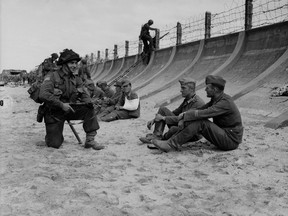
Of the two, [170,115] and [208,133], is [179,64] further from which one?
[208,133]

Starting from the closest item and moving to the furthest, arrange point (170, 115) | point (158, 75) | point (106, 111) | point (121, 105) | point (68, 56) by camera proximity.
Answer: point (68, 56)
point (170, 115)
point (121, 105)
point (106, 111)
point (158, 75)

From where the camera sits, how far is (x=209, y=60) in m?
11.0

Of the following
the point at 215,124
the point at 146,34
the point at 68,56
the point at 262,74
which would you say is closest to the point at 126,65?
the point at 146,34

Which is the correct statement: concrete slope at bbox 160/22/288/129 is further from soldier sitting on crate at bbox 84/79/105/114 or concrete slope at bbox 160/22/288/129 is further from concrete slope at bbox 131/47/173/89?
concrete slope at bbox 131/47/173/89

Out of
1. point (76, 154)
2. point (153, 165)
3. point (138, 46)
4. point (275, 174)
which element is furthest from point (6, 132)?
point (138, 46)

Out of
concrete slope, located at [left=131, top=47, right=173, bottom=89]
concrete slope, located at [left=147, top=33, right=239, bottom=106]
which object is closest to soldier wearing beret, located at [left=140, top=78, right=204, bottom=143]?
concrete slope, located at [left=147, top=33, right=239, bottom=106]

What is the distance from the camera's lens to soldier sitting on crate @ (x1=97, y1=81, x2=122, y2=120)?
24.0 feet

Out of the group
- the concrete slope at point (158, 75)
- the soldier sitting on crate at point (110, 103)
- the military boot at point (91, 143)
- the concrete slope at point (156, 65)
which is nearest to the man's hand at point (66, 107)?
the military boot at point (91, 143)

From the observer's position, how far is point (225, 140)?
13.0ft

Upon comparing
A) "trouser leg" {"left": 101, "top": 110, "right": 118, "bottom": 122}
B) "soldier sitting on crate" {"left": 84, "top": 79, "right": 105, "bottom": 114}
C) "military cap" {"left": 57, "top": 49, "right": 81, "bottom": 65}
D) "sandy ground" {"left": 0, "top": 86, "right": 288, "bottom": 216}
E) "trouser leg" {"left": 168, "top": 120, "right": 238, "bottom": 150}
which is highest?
"military cap" {"left": 57, "top": 49, "right": 81, "bottom": 65}

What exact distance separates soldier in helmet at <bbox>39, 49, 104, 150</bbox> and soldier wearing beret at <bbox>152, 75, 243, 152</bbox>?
1239 mm

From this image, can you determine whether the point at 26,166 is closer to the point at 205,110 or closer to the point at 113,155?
the point at 113,155

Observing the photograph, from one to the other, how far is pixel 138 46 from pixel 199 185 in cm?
1687

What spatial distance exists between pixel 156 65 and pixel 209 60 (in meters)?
4.47
